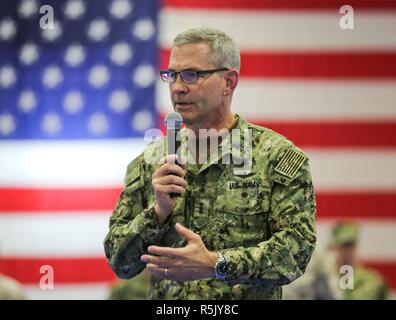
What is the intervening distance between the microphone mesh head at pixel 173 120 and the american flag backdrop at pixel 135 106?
2.39 m

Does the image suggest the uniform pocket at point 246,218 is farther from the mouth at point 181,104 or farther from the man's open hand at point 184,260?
the mouth at point 181,104

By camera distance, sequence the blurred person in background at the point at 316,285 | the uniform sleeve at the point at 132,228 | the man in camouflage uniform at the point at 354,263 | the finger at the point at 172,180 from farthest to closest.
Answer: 1. the man in camouflage uniform at the point at 354,263
2. the blurred person in background at the point at 316,285
3. the uniform sleeve at the point at 132,228
4. the finger at the point at 172,180

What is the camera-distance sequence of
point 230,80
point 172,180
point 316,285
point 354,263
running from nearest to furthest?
point 172,180 → point 230,80 → point 316,285 → point 354,263

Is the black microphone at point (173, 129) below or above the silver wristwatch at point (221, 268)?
above

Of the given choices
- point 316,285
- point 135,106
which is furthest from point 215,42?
point 135,106

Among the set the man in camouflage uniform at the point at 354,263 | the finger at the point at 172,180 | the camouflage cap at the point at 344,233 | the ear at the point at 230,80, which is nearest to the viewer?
the finger at the point at 172,180

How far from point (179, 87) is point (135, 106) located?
7.85 ft

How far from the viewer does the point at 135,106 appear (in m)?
4.72

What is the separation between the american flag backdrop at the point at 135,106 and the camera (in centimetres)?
473

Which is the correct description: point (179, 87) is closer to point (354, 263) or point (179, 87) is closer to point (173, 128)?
point (173, 128)

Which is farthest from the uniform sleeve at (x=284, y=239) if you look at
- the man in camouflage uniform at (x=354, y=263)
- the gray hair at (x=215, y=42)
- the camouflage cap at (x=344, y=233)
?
the camouflage cap at (x=344, y=233)

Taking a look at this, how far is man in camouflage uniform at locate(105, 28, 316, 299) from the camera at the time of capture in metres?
2.29

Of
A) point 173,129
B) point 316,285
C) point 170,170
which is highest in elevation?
point 173,129
